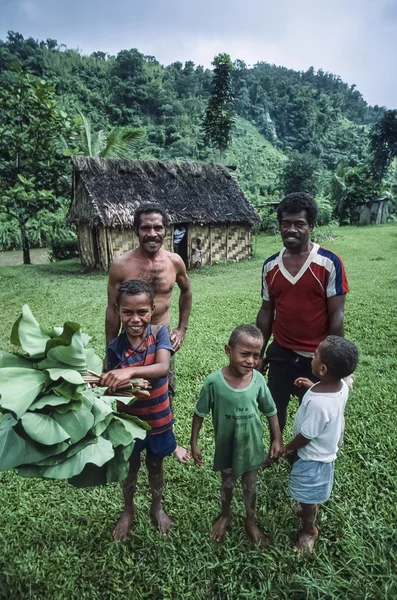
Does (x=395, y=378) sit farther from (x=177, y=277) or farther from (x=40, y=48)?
(x=40, y=48)

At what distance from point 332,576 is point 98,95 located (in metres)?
39.4

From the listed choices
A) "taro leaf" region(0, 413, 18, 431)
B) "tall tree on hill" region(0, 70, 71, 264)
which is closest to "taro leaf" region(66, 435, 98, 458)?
"taro leaf" region(0, 413, 18, 431)

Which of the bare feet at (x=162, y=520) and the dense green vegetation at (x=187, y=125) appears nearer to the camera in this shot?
the bare feet at (x=162, y=520)

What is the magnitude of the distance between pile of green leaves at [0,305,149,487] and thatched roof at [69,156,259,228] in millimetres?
10813

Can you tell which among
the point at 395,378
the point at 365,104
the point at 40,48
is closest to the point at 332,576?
the point at 395,378

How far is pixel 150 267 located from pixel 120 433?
4.58 ft

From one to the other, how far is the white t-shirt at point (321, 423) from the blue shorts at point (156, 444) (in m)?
0.75

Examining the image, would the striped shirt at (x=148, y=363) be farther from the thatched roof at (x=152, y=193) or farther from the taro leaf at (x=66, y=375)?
the thatched roof at (x=152, y=193)

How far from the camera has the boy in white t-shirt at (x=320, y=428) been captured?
191 cm

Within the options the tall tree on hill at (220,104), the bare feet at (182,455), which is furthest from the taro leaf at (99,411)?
the tall tree on hill at (220,104)

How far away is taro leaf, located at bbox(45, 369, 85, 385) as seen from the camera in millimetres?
1492

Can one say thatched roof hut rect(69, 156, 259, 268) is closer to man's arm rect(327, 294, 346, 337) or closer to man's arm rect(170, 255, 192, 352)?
man's arm rect(170, 255, 192, 352)

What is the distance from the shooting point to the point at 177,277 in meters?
3.08

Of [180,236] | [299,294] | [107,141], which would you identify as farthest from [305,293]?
[107,141]
